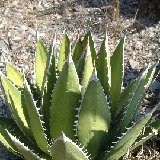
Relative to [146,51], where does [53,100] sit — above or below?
above

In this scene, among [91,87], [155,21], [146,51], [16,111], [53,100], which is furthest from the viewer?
[155,21]

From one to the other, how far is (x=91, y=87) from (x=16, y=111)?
546 millimetres

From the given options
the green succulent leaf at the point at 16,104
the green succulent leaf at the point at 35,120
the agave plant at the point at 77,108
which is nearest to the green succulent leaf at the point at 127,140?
the agave plant at the point at 77,108

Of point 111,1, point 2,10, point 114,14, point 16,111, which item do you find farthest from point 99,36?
point 16,111

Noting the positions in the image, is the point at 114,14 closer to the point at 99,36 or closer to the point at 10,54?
the point at 99,36

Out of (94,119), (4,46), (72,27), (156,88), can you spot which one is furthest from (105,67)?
(72,27)

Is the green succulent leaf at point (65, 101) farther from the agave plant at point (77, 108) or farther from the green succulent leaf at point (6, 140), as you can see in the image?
the green succulent leaf at point (6, 140)

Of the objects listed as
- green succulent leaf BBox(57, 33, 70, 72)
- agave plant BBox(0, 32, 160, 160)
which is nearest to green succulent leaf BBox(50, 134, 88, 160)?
agave plant BBox(0, 32, 160, 160)

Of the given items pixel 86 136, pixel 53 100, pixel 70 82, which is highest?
pixel 70 82

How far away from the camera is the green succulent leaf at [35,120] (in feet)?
7.22

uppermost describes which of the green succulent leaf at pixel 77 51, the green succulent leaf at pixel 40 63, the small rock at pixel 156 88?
the green succulent leaf at pixel 77 51

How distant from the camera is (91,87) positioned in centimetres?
209

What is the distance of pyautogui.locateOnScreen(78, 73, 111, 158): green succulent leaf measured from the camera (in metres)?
2.12

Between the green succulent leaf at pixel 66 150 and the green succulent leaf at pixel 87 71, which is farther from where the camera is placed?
the green succulent leaf at pixel 87 71
